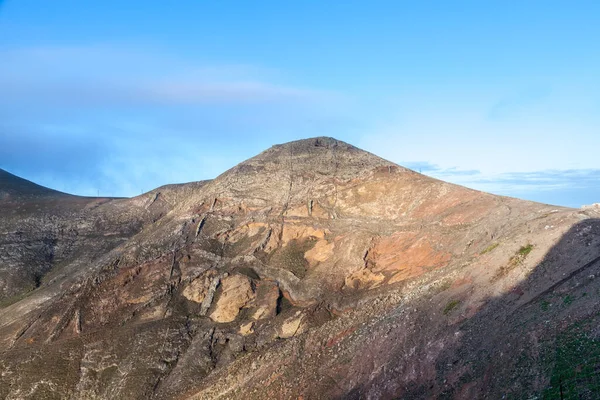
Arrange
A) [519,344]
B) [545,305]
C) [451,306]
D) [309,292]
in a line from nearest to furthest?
[519,344] < [545,305] < [451,306] < [309,292]

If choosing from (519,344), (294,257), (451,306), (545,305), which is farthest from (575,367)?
(294,257)

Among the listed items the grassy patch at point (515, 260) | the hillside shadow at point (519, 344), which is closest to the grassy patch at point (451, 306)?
the hillside shadow at point (519, 344)

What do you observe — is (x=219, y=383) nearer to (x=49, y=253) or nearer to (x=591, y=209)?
(x=591, y=209)

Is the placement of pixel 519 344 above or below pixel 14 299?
below

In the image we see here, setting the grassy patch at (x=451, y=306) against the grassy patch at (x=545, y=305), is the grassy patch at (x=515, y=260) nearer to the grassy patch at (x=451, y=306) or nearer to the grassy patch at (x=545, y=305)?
the grassy patch at (x=451, y=306)

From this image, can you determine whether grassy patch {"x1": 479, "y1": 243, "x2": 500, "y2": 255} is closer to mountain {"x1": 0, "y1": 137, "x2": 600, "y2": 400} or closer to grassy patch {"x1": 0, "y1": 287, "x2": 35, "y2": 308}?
mountain {"x1": 0, "y1": 137, "x2": 600, "y2": 400}

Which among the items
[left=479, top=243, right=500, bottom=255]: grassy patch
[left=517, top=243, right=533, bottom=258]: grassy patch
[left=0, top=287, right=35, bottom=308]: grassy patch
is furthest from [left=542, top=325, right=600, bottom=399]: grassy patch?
[left=0, top=287, right=35, bottom=308]: grassy patch

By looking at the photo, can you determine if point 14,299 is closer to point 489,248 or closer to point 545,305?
point 489,248

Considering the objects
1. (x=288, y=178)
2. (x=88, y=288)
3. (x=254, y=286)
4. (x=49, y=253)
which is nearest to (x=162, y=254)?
(x=88, y=288)
